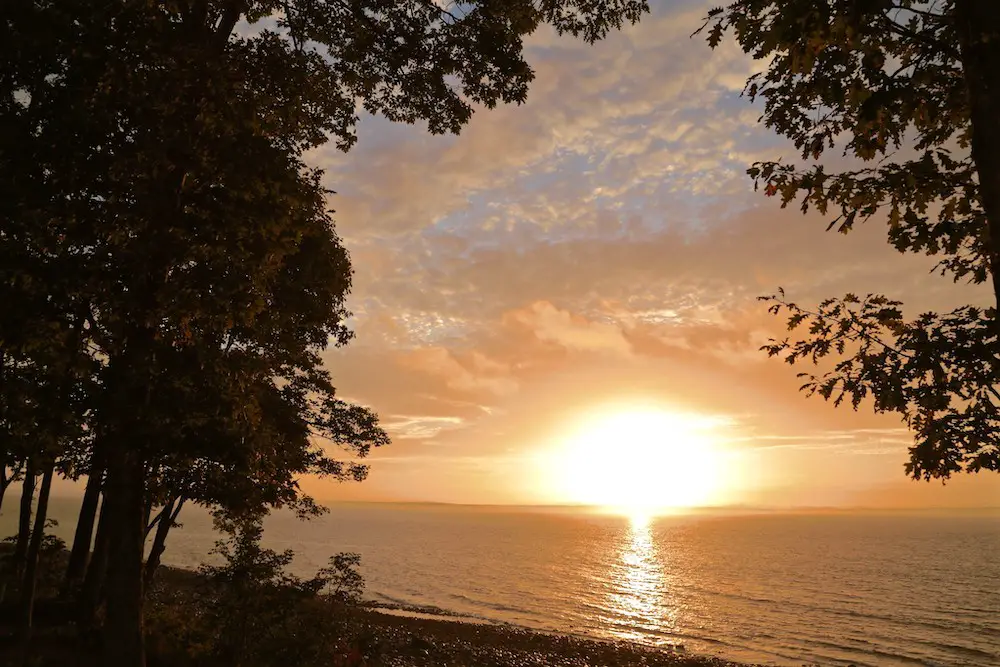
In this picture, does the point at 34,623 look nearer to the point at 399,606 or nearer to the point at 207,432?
the point at 207,432

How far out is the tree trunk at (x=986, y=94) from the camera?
5.70 m

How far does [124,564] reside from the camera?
9.98 meters

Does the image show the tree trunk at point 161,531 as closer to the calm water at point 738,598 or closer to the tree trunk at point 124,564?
the tree trunk at point 124,564

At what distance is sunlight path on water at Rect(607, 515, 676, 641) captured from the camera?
4322 cm

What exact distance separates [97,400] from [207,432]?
1.76m

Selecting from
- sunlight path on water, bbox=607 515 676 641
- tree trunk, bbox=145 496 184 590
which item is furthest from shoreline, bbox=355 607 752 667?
tree trunk, bbox=145 496 184 590

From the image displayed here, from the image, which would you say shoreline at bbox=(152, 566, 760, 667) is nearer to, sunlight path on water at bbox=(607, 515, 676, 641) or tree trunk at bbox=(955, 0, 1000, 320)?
sunlight path on water at bbox=(607, 515, 676, 641)

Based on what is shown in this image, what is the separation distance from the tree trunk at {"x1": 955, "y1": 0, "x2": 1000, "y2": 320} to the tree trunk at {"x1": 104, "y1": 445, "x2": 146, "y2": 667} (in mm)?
11854

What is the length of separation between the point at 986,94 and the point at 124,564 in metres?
13.3

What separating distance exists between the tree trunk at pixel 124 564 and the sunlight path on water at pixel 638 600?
35275 millimetres

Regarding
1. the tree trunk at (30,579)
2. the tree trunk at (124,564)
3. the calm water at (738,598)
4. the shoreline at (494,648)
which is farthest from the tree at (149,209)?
the calm water at (738,598)

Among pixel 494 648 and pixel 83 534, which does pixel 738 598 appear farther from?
pixel 83 534

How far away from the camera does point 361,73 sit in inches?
518

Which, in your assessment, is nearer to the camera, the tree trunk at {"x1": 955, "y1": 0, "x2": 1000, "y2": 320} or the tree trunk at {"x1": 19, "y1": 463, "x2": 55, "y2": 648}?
the tree trunk at {"x1": 955, "y1": 0, "x2": 1000, "y2": 320}
